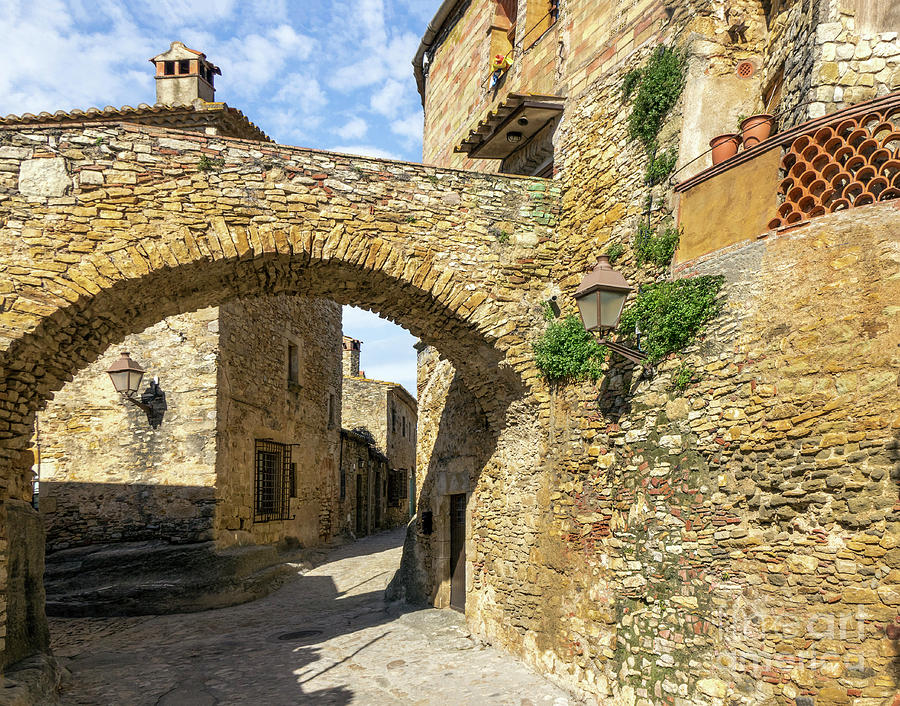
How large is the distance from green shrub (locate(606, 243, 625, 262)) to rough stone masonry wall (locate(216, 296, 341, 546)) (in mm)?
6535

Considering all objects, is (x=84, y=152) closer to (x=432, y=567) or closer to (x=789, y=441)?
(x=789, y=441)

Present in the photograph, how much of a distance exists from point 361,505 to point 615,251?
55.1 feet

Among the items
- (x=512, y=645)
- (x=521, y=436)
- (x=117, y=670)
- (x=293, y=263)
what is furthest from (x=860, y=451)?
(x=117, y=670)

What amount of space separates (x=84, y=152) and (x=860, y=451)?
631 centimetres

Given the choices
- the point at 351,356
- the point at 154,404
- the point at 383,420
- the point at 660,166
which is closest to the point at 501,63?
the point at 660,166

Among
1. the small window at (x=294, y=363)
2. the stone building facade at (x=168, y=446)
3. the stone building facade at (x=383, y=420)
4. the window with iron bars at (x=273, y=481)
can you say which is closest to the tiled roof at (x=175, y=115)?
the stone building facade at (x=168, y=446)

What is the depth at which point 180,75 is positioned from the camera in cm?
1339

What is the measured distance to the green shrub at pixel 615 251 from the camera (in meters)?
5.94

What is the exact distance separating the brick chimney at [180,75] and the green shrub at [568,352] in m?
10.1

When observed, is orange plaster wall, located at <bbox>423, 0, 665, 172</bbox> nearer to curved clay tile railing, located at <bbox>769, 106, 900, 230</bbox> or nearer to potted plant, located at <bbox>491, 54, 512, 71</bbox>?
potted plant, located at <bbox>491, 54, 512, 71</bbox>

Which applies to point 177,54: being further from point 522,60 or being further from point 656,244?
point 656,244

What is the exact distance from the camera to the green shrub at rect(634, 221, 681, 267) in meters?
5.35

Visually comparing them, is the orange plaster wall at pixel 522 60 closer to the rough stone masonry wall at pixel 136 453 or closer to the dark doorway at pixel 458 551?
the dark doorway at pixel 458 551

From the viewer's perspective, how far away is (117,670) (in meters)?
6.85
